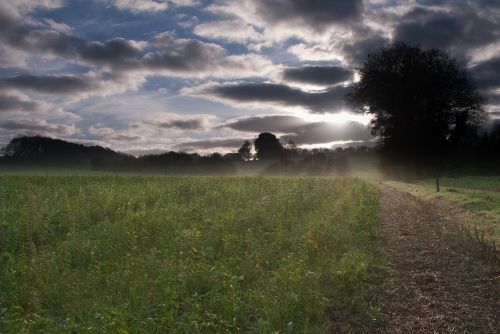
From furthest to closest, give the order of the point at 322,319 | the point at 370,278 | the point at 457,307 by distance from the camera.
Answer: the point at 370,278
the point at 457,307
the point at 322,319

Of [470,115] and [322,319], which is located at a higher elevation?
[470,115]

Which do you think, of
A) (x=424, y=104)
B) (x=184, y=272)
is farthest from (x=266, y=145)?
(x=184, y=272)

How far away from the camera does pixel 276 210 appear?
16.7 m

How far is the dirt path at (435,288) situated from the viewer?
6.93 m

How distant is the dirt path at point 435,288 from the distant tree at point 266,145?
345 ft

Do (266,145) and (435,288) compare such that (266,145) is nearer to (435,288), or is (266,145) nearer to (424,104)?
(424,104)

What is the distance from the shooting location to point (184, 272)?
8680 mm

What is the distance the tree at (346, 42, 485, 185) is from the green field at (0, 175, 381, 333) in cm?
4186

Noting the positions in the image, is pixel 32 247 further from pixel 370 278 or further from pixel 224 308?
pixel 370 278

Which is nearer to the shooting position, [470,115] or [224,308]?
[224,308]

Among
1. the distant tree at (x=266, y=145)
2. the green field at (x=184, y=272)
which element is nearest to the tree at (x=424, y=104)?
the green field at (x=184, y=272)

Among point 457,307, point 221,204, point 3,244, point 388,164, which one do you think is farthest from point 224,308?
point 388,164

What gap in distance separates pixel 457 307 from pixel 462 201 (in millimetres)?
15997

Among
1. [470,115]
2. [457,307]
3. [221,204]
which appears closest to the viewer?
[457,307]
